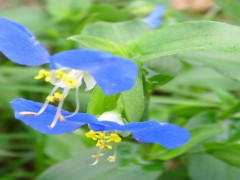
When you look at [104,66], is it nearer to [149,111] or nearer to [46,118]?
[46,118]

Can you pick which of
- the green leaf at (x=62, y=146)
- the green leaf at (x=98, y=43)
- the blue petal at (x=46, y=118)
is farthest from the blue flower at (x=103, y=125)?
the green leaf at (x=62, y=146)

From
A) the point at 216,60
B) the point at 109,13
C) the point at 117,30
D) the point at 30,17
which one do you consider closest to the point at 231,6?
the point at 216,60

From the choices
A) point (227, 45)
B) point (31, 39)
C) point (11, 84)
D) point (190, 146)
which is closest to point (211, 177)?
point (190, 146)

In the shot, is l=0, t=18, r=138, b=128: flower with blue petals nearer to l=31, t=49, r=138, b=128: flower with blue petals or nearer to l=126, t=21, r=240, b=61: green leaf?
l=31, t=49, r=138, b=128: flower with blue petals

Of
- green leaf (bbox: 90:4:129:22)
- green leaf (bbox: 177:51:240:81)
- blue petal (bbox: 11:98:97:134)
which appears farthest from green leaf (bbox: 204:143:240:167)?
green leaf (bbox: 90:4:129:22)

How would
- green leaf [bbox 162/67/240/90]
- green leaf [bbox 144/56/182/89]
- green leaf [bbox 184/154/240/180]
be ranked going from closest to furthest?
1. green leaf [bbox 144/56/182/89]
2. green leaf [bbox 184/154/240/180]
3. green leaf [bbox 162/67/240/90]

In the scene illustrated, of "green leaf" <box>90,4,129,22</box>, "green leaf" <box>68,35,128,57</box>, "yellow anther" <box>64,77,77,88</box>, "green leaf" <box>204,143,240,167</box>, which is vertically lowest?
"green leaf" <box>204,143,240,167</box>
